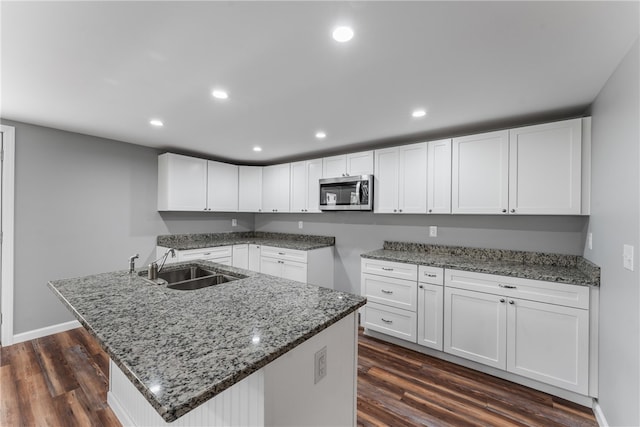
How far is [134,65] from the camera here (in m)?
1.70

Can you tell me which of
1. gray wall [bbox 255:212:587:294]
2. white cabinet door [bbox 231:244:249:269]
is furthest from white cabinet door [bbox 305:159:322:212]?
white cabinet door [bbox 231:244:249:269]

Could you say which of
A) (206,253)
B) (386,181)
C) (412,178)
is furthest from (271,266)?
(412,178)

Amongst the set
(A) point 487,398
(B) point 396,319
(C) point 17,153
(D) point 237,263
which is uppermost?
(C) point 17,153

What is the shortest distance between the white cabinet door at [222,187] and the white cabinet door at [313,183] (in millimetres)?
1298

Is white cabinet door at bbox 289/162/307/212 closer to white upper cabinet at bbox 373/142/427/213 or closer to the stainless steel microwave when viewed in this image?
the stainless steel microwave

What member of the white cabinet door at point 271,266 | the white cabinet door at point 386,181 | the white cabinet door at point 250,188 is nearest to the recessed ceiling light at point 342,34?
the white cabinet door at point 386,181

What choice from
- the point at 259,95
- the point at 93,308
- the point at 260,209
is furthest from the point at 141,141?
the point at 93,308

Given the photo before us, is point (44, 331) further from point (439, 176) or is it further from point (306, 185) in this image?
point (439, 176)

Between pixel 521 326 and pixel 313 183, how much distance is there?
280 cm

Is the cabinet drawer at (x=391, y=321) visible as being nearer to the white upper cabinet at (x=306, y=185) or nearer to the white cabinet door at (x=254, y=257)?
the white upper cabinet at (x=306, y=185)

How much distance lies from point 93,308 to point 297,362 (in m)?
1.04

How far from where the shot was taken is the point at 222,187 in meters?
4.36

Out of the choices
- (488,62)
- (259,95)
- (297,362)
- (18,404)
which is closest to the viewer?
(297,362)

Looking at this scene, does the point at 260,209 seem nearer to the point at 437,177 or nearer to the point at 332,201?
the point at 332,201
